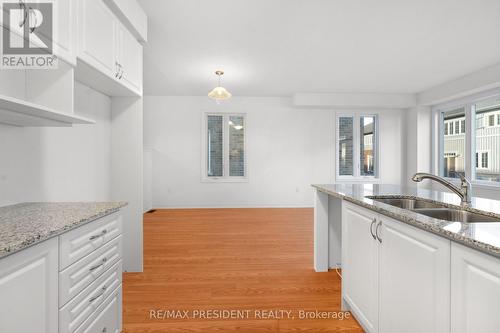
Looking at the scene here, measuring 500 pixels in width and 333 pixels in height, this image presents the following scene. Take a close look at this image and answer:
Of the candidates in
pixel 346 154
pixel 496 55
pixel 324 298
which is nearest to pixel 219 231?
pixel 324 298

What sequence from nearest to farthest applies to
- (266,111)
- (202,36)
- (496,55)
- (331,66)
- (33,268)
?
(33,268) → (202,36) → (496,55) → (331,66) → (266,111)

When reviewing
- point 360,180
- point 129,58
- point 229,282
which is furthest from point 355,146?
point 129,58

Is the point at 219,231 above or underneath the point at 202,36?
underneath

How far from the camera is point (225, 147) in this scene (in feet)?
22.0

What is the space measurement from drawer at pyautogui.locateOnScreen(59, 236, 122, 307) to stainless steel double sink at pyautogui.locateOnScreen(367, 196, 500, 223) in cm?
183

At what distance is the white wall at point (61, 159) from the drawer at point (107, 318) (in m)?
0.90

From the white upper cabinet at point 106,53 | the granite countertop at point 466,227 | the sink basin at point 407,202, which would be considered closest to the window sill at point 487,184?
the sink basin at point 407,202

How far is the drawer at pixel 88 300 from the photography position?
1171 millimetres

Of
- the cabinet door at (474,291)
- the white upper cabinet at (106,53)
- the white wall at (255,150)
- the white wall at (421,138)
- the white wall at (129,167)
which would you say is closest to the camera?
the cabinet door at (474,291)

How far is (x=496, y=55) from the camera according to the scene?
4168 millimetres

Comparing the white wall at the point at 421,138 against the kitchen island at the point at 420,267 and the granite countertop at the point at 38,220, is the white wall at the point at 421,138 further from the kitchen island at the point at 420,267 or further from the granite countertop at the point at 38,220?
the granite countertop at the point at 38,220

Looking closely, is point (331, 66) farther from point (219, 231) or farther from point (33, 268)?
point (33, 268)

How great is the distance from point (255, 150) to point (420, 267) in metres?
5.66

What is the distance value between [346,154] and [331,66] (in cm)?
311
